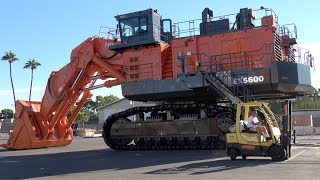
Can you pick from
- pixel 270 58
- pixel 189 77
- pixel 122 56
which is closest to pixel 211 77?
pixel 189 77

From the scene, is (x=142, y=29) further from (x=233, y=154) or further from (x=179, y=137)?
(x=233, y=154)

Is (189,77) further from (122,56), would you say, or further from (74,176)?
(74,176)

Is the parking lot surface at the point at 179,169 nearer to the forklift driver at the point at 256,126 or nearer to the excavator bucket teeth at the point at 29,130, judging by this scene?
the forklift driver at the point at 256,126

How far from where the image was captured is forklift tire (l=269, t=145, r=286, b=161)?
13.9m

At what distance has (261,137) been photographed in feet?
46.9

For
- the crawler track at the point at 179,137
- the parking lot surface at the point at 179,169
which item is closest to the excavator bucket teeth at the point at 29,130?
the crawler track at the point at 179,137

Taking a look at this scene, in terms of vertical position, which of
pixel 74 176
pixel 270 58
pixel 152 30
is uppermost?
pixel 152 30

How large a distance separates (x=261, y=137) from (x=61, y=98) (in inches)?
536

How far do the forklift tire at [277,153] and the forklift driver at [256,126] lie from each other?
0.46 meters

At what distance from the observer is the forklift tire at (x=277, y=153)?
13.9m

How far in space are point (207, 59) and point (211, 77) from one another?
5.81ft

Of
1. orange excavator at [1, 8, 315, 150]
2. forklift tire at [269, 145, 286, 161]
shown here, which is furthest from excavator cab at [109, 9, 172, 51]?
forklift tire at [269, 145, 286, 161]

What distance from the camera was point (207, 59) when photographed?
18969 mm

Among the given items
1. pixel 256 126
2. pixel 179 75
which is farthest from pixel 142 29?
pixel 256 126
